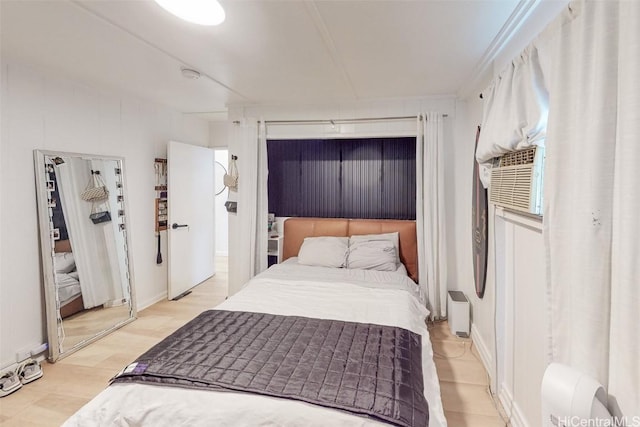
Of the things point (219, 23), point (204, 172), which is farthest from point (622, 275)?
point (204, 172)

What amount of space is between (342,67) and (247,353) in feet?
7.01

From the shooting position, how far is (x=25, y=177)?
2.47 m

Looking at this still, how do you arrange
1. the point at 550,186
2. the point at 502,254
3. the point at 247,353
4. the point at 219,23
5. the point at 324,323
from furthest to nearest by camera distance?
the point at 502,254 → the point at 324,323 → the point at 219,23 → the point at 247,353 → the point at 550,186

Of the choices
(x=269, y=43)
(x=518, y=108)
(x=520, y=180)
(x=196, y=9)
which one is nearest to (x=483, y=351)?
(x=520, y=180)

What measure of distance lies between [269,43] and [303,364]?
1944mm

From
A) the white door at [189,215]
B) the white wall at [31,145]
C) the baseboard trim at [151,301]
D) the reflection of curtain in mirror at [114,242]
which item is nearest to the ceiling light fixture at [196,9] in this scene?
the white wall at [31,145]

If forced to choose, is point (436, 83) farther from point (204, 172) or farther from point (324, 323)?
point (204, 172)

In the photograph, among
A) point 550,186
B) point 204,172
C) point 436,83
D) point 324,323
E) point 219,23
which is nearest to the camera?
point 550,186

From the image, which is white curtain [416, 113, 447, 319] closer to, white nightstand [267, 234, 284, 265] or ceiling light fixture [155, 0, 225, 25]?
white nightstand [267, 234, 284, 265]

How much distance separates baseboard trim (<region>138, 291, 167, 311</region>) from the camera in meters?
3.67

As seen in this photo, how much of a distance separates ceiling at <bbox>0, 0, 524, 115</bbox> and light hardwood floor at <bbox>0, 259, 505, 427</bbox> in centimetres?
235

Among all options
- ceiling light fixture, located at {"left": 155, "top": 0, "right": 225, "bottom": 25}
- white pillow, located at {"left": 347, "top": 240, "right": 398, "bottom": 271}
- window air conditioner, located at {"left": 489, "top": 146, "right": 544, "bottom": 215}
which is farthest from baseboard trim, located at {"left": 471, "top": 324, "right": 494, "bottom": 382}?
ceiling light fixture, located at {"left": 155, "top": 0, "right": 225, "bottom": 25}

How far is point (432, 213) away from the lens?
326cm

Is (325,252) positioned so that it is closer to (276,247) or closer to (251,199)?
(276,247)
